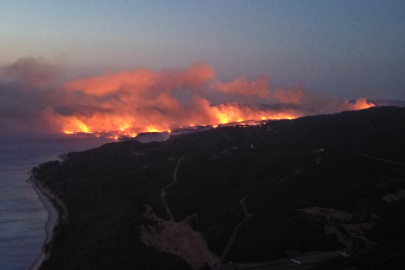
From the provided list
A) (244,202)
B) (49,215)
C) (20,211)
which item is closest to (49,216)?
(49,215)

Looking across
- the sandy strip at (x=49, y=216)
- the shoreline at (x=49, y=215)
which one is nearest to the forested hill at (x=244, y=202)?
the shoreline at (x=49, y=215)

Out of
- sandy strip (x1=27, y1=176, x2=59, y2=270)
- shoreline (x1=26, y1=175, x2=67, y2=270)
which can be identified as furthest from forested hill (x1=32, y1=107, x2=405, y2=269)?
sandy strip (x1=27, y1=176, x2=59, y2=270)

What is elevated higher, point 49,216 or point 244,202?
point 244,202

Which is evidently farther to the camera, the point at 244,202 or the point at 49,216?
the point at 49,216

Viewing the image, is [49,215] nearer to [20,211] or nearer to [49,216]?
[49,216]

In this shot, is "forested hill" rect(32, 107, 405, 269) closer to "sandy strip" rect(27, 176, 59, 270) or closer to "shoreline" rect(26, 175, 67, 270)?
"shoreline" rect(26, 175, 67, 270)

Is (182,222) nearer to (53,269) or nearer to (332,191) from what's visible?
(53,269)

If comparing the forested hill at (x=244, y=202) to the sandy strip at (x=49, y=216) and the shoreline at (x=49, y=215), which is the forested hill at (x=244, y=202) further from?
the sandy strip at (x=49, y=216)
